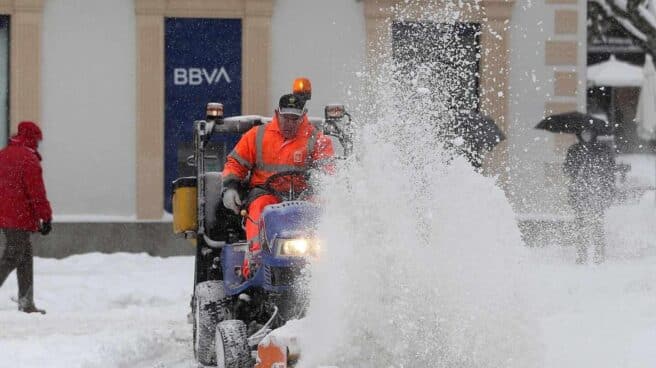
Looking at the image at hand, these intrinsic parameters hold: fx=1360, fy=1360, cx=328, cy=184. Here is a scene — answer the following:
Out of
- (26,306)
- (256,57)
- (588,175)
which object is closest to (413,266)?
(26,306)

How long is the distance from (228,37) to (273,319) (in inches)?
438

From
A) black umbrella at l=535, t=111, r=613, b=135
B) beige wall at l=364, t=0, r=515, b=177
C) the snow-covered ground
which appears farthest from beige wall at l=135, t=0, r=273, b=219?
black umbrella at l=535, t=111, r=613, b=135

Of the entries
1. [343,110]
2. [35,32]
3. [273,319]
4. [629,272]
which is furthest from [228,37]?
[273,319]

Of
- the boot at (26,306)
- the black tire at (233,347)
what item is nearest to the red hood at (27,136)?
the boot at (26,306)

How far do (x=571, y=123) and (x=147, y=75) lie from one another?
5.58 meters

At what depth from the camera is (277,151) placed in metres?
8.56

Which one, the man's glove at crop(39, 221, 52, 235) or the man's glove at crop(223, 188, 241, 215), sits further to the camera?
the man's glove at crop(39, 221, 52, 235)

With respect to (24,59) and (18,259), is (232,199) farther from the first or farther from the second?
(24,59)

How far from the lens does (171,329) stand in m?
10.8

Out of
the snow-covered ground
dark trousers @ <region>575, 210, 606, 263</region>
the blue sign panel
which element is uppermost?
Result: the blue sign panel

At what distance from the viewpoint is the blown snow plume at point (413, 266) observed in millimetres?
6504

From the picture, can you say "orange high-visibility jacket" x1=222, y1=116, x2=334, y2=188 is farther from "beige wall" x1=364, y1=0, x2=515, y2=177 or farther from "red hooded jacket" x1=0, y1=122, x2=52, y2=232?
"beige wall" x1=364, y1=0, x2=515, y2=177

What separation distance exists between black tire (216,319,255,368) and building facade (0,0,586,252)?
10470 mm

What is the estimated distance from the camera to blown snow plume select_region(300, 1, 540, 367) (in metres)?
6.50
